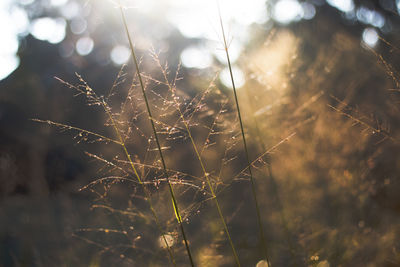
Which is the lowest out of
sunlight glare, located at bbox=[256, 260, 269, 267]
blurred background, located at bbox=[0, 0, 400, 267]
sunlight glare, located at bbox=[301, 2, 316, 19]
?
sunlight glare, located at bbox=[256, 260, 269, 267]

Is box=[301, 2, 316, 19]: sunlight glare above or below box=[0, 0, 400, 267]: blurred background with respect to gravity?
above

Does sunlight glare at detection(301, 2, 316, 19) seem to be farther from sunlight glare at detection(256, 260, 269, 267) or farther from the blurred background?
sunlight glare at detection(256, 260, 269, 267)

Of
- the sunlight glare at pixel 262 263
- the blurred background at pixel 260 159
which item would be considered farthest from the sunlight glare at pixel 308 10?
the sunlight glare at pixel 262 263

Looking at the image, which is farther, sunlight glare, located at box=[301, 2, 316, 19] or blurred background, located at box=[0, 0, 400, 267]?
sunlight glare, located at box=[301, 2, 316, 19]

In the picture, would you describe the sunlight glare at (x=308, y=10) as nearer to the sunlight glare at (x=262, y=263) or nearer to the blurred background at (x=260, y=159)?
the blurred background at (x=260, y=159)

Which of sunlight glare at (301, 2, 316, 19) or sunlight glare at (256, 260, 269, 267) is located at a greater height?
sunlight glare at (301, 2, 316, 19)

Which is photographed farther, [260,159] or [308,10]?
[308,10]

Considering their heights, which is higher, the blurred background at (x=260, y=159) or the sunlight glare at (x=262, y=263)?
the blurred background at (x=260, y=159)

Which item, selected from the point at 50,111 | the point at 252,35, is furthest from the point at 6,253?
the point at 252,35

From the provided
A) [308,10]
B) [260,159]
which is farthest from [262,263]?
[308,10]

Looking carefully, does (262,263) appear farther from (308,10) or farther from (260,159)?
(308,10)

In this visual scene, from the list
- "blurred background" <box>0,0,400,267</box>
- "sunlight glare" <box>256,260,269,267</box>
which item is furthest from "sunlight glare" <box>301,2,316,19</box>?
"sunlight glare" <box>256,260,269,267</box>

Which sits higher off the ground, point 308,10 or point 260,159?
point 308,10

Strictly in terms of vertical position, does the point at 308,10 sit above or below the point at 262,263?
above
